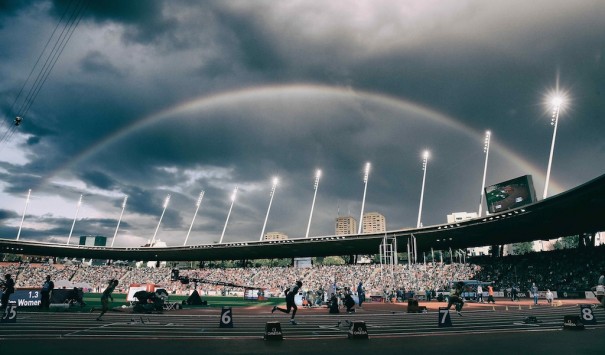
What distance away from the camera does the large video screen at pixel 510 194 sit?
5466 cm

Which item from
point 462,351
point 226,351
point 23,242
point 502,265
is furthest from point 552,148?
point 23,242

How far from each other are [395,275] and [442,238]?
400 inches

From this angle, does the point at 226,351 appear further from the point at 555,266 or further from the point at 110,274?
the point at 110,274

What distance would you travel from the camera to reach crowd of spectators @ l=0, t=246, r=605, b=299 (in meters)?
47.2

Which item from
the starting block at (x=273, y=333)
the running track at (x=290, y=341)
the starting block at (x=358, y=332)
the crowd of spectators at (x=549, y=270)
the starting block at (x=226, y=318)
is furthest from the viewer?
the crowd of spectators at (x=549, y=270)

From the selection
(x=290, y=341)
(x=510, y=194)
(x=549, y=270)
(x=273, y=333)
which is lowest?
(x=290, y=341)

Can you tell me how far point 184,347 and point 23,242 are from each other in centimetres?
9307

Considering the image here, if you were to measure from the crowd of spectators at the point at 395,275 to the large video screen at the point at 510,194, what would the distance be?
9.34 m

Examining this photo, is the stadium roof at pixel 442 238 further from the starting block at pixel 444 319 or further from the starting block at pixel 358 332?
the starting block at pixel 358 332

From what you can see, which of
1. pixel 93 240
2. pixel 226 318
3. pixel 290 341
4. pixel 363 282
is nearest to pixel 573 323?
pixel 290 341

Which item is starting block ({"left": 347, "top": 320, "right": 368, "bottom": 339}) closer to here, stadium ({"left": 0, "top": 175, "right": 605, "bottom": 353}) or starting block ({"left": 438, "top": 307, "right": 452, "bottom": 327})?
stadium ({"left": 0, "top": 175, "right": 605, "bottom": 353})

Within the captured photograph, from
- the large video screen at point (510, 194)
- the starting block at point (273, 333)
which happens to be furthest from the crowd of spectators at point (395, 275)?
the starting block at point (273, 333)

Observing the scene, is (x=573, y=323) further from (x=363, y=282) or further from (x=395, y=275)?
(x=363, y=282)

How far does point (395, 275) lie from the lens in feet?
188
